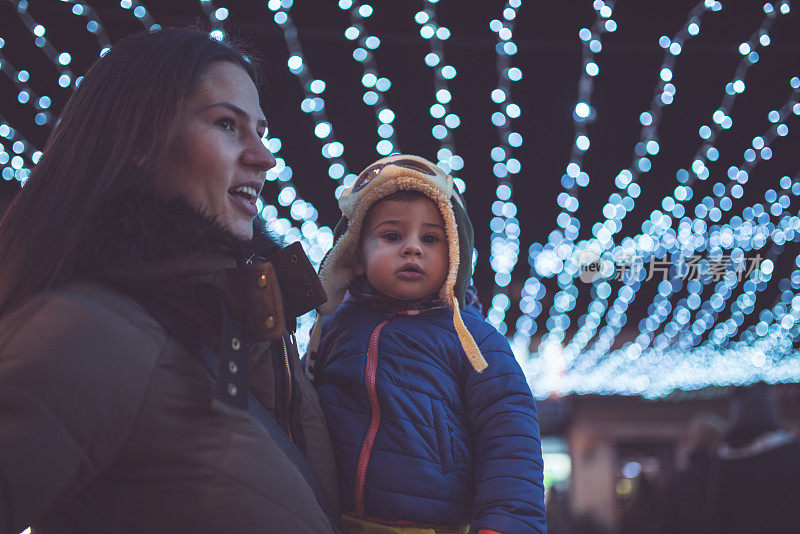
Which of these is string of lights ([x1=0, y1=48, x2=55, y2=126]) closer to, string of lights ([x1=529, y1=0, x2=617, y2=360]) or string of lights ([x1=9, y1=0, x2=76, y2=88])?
Answer: string of lights ([x1=9, y1=0, x2=76, y2=88])

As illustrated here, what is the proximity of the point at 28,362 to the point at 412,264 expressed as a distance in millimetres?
952

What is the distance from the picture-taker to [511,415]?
1282 mm

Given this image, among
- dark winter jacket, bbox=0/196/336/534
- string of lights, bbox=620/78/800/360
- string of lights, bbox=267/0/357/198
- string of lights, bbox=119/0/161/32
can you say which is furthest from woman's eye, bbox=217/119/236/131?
string of lights, bbox=620/78/800/360

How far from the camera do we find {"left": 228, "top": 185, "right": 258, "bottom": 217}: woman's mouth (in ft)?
3.55

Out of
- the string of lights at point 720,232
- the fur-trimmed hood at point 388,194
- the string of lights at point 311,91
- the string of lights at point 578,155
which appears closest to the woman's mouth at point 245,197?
the fur-trimmed hood at point 388,194

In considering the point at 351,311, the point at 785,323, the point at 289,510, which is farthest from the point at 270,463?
the point at 785,323

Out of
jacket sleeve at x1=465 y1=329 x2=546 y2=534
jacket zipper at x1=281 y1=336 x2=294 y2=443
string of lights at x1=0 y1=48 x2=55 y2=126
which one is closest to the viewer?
jacket zipper at x1=281 y1=336 x2=294 y2=443

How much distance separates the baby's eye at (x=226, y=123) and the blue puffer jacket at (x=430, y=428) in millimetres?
548

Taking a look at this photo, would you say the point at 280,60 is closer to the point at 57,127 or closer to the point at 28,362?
the point at 57,127

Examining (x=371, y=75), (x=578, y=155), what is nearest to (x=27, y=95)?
(x=371, y=75)

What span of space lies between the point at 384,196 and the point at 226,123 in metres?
0.59

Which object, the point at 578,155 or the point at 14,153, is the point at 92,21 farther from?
the point at 578,155

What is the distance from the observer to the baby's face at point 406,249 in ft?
4.95

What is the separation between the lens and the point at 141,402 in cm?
74
